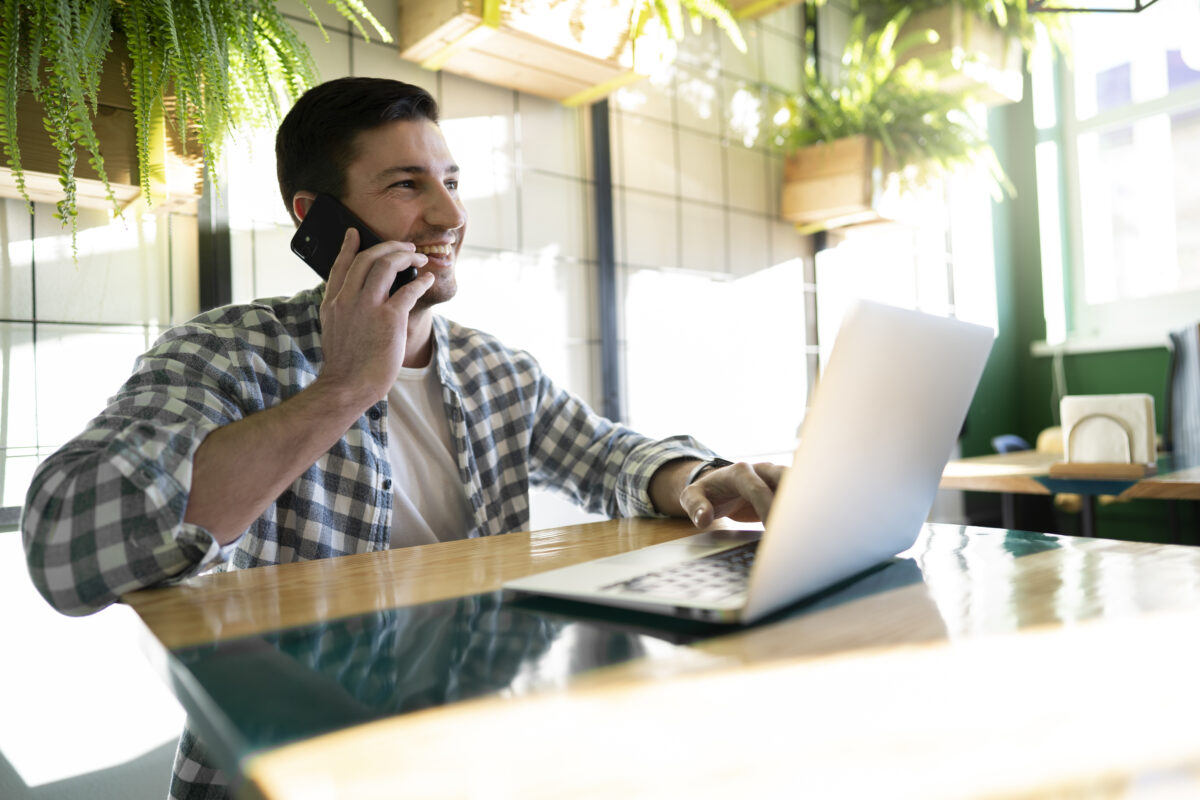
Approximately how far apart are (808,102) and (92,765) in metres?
2.94

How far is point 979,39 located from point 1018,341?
1.70m

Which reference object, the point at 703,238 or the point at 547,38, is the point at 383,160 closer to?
the point at 547,38

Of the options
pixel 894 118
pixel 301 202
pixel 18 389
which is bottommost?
pixel 18 389

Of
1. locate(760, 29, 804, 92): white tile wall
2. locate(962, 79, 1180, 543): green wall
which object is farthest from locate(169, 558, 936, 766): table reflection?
locate(962, 79, 1180, 543): green wall

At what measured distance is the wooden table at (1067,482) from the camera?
156 centimetres

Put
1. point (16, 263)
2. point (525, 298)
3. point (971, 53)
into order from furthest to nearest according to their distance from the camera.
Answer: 1. point (971, 53)
2. point (525, 298)
3. point (16, 263)

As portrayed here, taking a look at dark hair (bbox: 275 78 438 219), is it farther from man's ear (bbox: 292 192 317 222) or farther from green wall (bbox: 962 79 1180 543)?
green wall (bbox: 962 79 1180 543)

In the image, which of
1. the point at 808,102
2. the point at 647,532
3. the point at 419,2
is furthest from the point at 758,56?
the point at 647,532

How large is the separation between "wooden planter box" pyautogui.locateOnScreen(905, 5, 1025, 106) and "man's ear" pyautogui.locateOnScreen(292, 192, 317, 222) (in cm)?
261

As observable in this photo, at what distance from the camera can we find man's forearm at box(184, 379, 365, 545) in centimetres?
79

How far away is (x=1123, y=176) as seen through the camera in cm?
395

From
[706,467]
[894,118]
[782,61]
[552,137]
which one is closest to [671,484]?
[706,467]

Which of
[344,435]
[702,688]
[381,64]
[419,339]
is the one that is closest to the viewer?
[702,688]

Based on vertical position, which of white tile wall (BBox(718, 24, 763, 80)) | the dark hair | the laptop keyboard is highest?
white tile wall (BBox(718, 24, 763, 80))
